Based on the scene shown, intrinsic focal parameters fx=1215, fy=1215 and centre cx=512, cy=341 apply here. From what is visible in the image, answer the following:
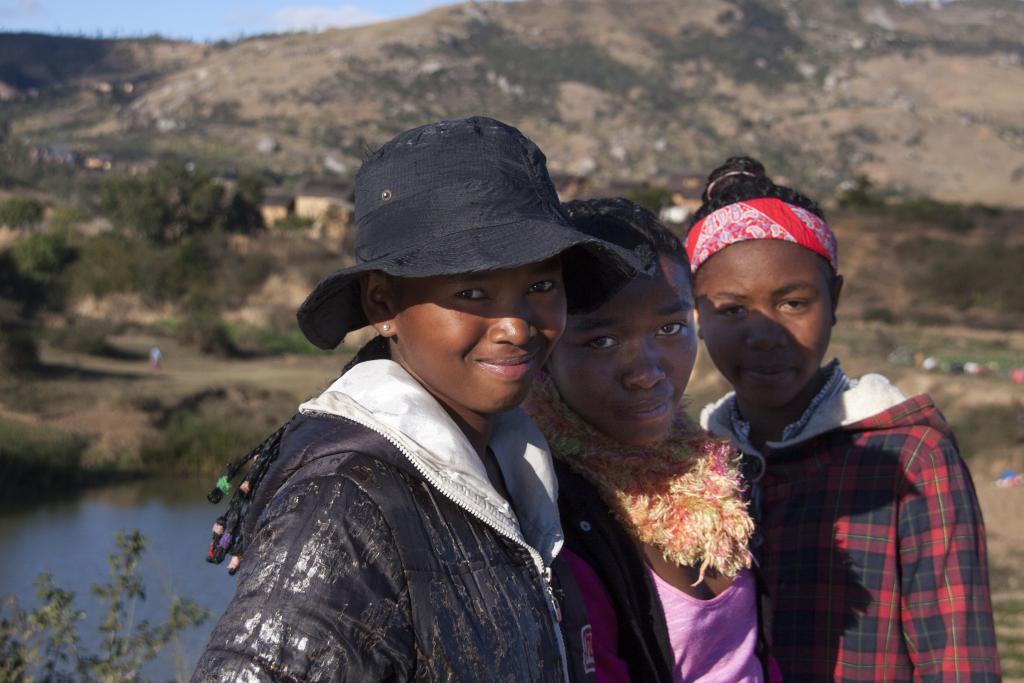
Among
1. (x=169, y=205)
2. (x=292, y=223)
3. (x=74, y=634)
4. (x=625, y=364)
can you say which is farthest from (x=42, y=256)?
(x=625, y=364)

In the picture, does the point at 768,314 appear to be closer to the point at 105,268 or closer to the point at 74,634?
the point at 74,634

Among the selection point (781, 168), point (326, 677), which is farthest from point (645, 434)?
point (781, 168)

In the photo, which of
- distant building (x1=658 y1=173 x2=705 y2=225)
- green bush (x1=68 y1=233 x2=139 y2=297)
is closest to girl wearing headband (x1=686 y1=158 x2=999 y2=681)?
green bush (x1=68 y1=233 x2=139 y2=297)

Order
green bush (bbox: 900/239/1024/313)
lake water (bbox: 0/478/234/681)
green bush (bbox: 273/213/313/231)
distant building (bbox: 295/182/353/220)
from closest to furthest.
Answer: lake water (bbox: 0/478/234/681), green bush (bbox: 900/239/1024/313), green bush (bbox: 273/213/313/231), distant building (bbox: 295/182/353/220)

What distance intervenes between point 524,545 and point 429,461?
0.17m

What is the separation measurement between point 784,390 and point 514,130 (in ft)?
3.87

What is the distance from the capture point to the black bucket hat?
1.50 meters

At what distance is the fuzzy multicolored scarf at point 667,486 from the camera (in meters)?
1.91

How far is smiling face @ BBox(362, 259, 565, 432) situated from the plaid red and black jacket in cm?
97

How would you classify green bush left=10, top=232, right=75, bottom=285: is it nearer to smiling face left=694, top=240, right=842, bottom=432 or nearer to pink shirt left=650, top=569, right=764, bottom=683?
smiling face left=694, top=240, right=842, bottom=432

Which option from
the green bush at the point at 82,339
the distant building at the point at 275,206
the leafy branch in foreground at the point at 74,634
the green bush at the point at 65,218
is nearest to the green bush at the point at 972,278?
the green bush at the point at 82,339

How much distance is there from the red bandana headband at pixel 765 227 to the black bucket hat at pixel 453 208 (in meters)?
0.99

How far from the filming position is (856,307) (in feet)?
118

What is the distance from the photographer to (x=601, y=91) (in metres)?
106
